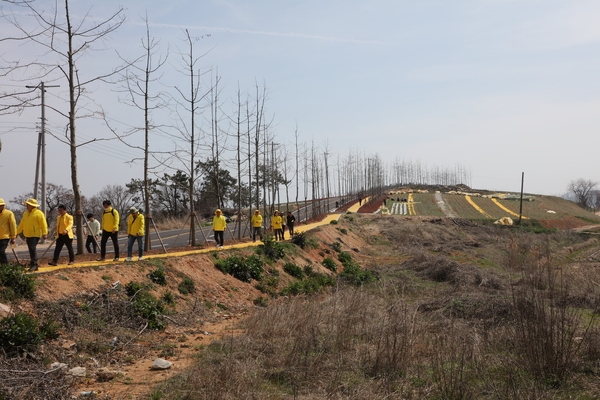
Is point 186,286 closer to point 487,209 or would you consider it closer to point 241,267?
point 241,267

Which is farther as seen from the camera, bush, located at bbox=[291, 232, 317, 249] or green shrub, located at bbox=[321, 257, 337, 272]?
bush, located at bbox=[291, 232, 317, 249]

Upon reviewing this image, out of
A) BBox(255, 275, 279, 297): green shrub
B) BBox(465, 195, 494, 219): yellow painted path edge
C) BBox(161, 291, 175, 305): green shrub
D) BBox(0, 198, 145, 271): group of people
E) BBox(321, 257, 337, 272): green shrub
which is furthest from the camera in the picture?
BBox(465, 195, 494, 219): yellow painted path edge

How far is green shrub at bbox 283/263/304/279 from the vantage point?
23000 millimetres

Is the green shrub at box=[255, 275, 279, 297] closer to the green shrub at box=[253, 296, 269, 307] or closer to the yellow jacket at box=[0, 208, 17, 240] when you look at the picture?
the green shrub at box=[253, 296, 269, 307]

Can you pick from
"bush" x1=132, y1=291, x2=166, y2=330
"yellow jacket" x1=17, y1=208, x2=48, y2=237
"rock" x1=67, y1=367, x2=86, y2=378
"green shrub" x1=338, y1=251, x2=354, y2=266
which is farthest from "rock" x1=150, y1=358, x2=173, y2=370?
"green shrub" x1=338, y1=251, x2=354, y2=266

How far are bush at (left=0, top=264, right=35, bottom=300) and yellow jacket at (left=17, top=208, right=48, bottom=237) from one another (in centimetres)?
238

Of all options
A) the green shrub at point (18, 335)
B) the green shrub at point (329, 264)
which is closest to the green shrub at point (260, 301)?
the green shrub at point (18, 335)

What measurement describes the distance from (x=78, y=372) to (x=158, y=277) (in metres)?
6.50

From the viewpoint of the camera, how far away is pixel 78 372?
28.3ft

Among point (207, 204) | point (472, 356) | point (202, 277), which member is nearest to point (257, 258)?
point (202, 277)

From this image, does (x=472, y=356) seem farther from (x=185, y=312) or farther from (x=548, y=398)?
(x=185, y=312)

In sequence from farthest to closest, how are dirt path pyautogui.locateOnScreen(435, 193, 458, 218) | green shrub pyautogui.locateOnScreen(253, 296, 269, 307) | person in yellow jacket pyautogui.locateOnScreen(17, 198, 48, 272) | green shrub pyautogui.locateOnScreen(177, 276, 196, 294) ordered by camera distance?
dirt path pyautogui.locateOnScreen(435, 193, 458, 218) → green shrub pyautogui.locateOnScreen(253, 296, 269, 307) → green shrub pyautogui.locateOnScreen(177, 276, 196, 294) → person in yellow jacket pyautogui.locateOnScreen(17, 198, 48, 272)

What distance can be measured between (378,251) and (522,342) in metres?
29.8

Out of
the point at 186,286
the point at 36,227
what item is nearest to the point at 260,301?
the point at 186,286
